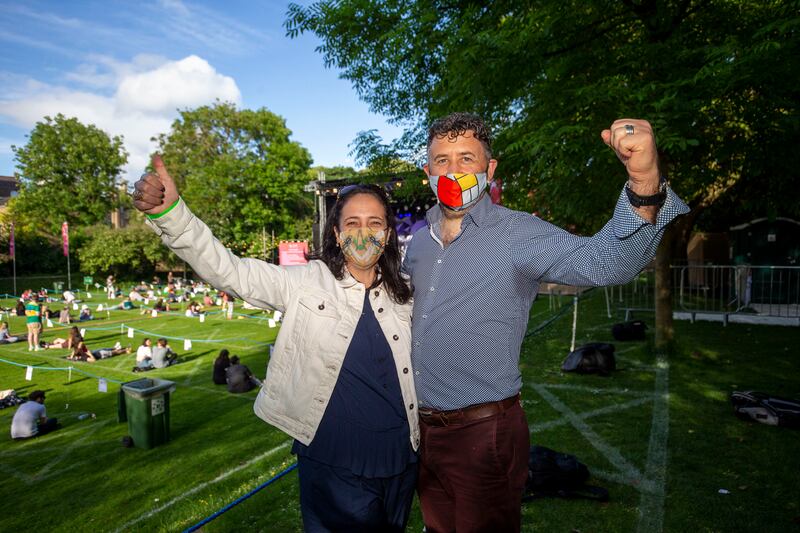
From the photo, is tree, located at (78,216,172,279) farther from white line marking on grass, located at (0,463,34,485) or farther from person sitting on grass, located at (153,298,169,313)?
white line marking on grass, located at (0,463,34,485)

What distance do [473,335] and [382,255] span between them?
666mm

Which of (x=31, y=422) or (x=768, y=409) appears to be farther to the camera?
(x=31, y=422)

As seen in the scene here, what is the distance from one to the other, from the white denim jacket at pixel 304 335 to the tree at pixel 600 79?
189 inches

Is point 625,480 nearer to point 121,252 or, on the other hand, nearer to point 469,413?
point 469,413

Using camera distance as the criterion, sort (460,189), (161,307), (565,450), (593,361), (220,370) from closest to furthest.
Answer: (460,189) < (565,450) < (593,361) < (220,370) < (161,307)

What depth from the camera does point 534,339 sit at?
45.7 feet

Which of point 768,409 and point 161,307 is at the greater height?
point 768,409

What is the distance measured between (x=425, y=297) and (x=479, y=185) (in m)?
0.60

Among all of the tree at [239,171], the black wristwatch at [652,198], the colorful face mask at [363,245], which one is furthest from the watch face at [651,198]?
the tree at [239,171]

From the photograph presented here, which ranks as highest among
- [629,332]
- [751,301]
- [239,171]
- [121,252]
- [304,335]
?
[239,171]

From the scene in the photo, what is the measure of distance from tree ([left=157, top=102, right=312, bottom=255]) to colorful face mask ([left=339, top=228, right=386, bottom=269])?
43215mm

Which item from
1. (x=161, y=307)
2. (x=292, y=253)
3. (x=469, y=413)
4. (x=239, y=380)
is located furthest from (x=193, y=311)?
(x=469, y=413)

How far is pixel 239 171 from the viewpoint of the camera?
142ft

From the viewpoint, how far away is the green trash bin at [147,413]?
7668 millimetres
